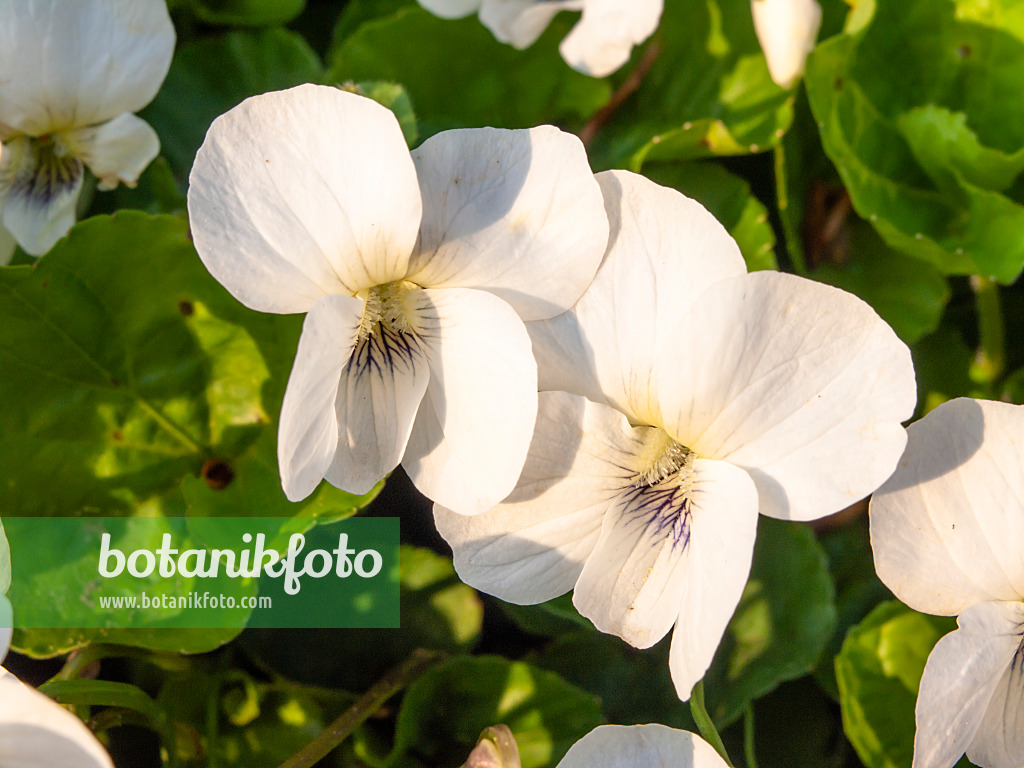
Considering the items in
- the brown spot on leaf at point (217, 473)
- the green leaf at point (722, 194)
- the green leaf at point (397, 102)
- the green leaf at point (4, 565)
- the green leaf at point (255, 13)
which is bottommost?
the brown spot on leaf at point (217, 473)

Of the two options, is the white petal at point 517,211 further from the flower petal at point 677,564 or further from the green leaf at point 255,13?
the green leaf at point 255,13

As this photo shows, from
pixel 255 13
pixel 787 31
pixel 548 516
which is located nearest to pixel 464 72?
pixel 255 13

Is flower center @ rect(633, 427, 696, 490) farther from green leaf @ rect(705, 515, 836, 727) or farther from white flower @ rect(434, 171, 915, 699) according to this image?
green leaf @ rect(705, 515, 836, 727)

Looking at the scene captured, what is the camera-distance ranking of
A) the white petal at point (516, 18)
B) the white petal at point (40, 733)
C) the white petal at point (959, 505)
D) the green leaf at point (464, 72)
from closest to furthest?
the white petal at point (40, 733)
the white petal at point (959, 505)
the white petal at point (516, 18)
the green leaf at point (464, 72)

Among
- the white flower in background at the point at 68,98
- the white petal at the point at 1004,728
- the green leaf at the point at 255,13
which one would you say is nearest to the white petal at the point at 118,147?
the white flower in background at the point at 68,98

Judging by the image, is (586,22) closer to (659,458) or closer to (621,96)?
(621,96)

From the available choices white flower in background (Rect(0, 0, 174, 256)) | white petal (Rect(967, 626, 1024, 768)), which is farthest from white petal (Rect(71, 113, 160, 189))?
white petal (Rect(967, 626, 1024, 768))

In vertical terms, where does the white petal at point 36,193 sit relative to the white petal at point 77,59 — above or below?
below

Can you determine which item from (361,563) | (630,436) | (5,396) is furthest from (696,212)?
(5,396)
